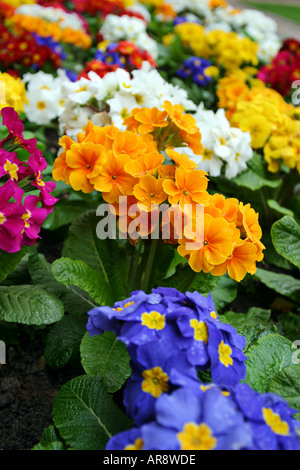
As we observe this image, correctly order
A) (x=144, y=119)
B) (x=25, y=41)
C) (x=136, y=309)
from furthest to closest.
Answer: (x=25, y=41)
(x=144, y=119)
(x=136, y=309)

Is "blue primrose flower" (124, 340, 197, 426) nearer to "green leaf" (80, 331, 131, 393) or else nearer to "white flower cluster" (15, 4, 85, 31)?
"green leaf" (80, 331, 131, 393)

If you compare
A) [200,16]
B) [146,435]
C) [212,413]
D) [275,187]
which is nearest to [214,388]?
[212,413]

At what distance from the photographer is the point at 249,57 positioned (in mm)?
4562

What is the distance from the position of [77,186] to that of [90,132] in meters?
0.21

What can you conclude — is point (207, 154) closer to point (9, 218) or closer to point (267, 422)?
point (9, 218)

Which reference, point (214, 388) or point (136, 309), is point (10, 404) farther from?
point (214, 388)

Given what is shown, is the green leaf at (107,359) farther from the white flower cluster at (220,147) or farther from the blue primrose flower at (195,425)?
the white flower cluster at (220,147)

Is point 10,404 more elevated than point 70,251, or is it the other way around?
point 70,251

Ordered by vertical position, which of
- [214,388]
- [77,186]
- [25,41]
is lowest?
[25,41]

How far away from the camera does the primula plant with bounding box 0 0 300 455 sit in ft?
3.68

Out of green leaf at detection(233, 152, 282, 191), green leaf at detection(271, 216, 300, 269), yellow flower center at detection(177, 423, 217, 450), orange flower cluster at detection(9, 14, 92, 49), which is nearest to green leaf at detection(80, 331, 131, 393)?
yellow flower center at detection(177, 423, 217, 450)

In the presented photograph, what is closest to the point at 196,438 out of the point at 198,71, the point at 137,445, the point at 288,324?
the point at 137,445

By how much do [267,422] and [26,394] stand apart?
112 centimetres

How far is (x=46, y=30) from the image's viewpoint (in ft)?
16.4
